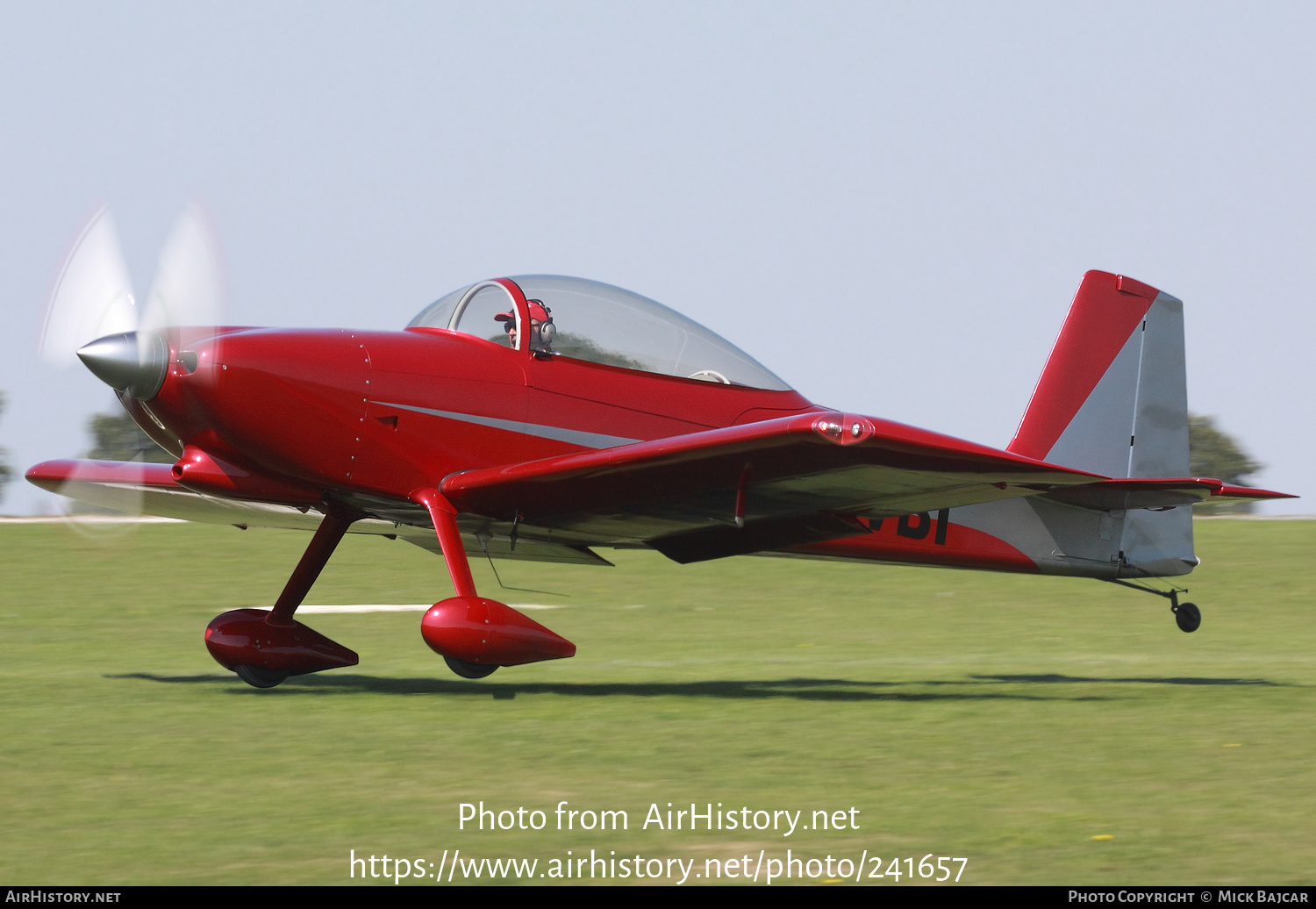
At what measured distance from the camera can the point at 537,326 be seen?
8578 mm

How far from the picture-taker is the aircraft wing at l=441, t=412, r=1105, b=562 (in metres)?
6.82

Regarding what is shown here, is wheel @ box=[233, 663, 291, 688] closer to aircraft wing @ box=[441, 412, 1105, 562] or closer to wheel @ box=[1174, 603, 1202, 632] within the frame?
aircraft wing @ box=[441, 412, 1105, 562]

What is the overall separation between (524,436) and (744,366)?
178 cm

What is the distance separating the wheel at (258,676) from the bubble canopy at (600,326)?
8.10 feet

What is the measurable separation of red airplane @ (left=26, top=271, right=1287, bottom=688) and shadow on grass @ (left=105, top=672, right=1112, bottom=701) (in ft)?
0.92

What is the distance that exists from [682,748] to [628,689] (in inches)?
102

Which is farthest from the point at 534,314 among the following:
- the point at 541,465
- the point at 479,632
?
the point at 479,632

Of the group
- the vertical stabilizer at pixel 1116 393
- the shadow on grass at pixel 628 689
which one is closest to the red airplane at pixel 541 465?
the shadow on grass at pixel 628 689

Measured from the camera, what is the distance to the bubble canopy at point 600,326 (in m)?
8.65

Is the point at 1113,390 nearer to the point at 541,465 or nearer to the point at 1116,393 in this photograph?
the point at 1116,393

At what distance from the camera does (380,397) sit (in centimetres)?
809

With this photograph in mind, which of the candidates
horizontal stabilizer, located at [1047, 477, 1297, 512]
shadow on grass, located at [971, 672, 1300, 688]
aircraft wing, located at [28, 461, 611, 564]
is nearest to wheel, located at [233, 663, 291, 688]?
aircraft wing, located at [28, 461, 611, 564]

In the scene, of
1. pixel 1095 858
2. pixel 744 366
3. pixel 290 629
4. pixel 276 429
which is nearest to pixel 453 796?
pixel 1095 858
